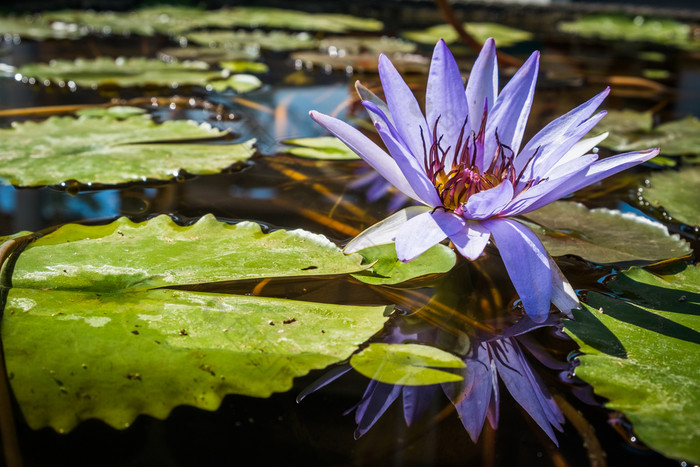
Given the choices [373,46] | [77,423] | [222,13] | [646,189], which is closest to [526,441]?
[77,423]

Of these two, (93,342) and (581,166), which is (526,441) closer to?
(581,166)

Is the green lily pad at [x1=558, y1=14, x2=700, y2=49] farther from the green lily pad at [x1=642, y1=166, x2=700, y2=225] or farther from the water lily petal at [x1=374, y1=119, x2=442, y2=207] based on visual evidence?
the water lily petal at [x1=374, y1=119, x2=442, y2=207]

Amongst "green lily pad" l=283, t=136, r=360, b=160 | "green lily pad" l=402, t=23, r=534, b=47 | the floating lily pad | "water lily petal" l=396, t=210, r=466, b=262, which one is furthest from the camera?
"green lily pad" l=402, t=23, r=534, b=47

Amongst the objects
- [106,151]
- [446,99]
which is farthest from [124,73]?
[446,99]

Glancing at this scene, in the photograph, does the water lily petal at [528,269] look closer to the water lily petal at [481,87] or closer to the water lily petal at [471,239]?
the water lily petal at [471,239]

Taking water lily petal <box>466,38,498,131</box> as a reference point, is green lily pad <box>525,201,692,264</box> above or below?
below

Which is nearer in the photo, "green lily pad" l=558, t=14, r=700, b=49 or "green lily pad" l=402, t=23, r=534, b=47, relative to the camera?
"green lily pad" l=402, t=23, r=534, b=47

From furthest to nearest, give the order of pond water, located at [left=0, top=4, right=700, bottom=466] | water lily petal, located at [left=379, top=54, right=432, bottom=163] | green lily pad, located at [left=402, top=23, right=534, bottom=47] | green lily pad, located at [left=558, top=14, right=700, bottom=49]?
green lily pad, located at [left=558, top=14, right=700, bottom=49] < green lily pad, located at [left=402, top=23, right=534, bottom=47] < water lily petal, located at [left=379, top=54, right=432, bottom=163] < pond water, located at [left=0, top=4, right=700, bottom=466]

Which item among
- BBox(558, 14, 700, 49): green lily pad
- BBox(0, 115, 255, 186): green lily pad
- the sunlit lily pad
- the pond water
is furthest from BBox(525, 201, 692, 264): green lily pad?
BBox(558, 14, 700, 49): green lily pad
